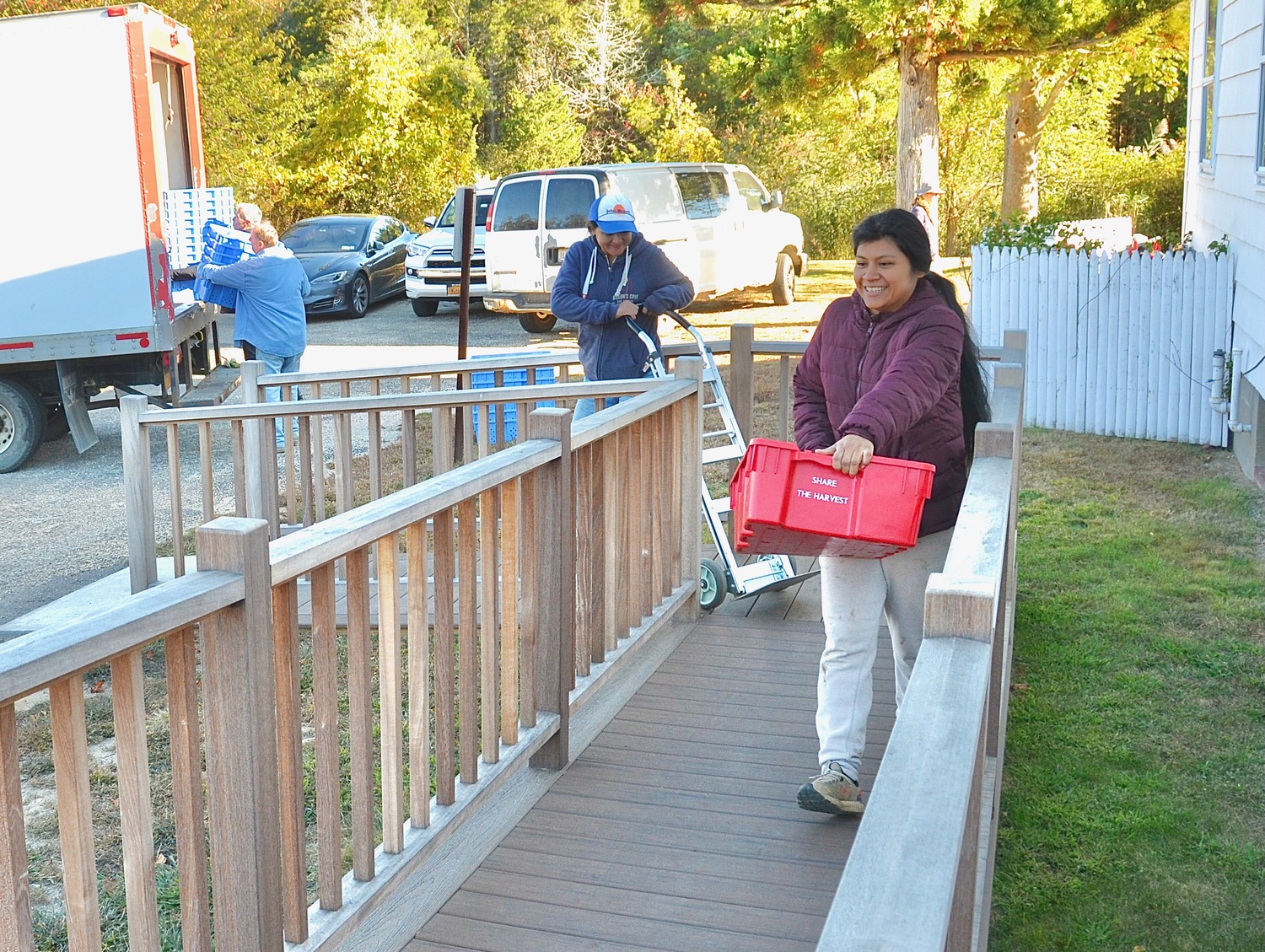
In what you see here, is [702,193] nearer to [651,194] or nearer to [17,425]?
[651,194]

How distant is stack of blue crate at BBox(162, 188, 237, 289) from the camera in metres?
11.7

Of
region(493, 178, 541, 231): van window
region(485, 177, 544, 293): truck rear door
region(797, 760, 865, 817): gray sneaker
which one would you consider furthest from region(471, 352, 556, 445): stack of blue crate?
region(493, 178, 541, 231): van window

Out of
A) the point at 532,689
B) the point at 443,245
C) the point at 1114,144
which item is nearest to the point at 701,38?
the point at 1114,144

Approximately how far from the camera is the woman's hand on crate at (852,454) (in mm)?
3447

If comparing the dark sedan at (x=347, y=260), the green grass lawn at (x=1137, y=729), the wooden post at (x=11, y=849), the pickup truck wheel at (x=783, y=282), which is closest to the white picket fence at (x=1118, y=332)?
the green grass lawn at (x=1137, y=729)

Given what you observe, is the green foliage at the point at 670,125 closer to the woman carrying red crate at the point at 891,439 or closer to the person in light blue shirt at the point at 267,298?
the person in light blue shirt at the point at 267,298

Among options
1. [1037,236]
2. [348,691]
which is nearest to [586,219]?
[1037,236]

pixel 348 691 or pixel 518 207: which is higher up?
pixel 518 207

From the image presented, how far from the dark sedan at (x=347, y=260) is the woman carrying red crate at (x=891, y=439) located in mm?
16635

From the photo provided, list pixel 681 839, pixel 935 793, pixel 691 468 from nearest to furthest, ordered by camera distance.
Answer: pixel 935 793 < pixel 681 839 < pixel 691 468

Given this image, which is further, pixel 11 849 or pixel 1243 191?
pixel 1243 191

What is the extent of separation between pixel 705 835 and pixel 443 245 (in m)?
16.1

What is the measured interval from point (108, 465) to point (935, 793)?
35.7ft

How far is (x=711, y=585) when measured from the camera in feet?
19.9
